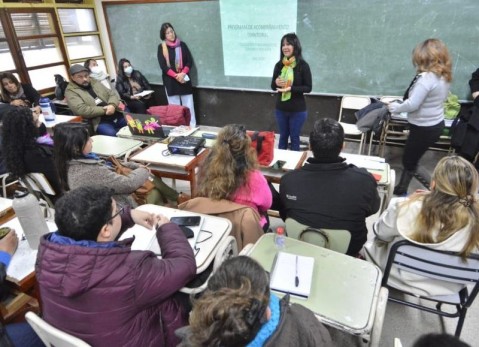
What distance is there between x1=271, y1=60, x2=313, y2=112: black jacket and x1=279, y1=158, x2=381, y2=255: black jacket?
6.05 ft

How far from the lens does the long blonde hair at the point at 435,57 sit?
7.77 feet

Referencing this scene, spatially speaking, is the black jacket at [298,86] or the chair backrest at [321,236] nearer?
the chair backrest at [321,236]

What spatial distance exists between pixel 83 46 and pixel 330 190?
17.7ft

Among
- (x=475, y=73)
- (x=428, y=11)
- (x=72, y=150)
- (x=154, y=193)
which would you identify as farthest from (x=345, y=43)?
(x=72, y=150)

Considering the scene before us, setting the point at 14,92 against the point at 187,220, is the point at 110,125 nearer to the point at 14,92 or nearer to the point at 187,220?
the point at 14,92

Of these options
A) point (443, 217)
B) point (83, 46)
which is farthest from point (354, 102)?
point (83, 46)

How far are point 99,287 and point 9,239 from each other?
2.53 ft

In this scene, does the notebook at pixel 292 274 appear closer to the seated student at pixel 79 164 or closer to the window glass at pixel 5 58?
the seated student at pixel 79 164

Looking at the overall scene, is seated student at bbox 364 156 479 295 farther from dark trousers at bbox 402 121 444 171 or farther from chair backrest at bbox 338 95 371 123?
chair backrest at bbox 338 95 371 123

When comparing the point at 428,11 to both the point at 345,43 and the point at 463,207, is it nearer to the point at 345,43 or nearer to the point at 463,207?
the point at 345,43

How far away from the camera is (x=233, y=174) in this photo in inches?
65.0

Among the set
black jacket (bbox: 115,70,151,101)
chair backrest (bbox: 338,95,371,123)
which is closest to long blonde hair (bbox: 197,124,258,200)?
chair backrest (bbox: 338,95,371,123)

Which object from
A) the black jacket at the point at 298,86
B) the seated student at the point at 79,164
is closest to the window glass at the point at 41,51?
the seated student at the point at 79,164

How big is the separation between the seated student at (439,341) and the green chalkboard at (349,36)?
374cm
